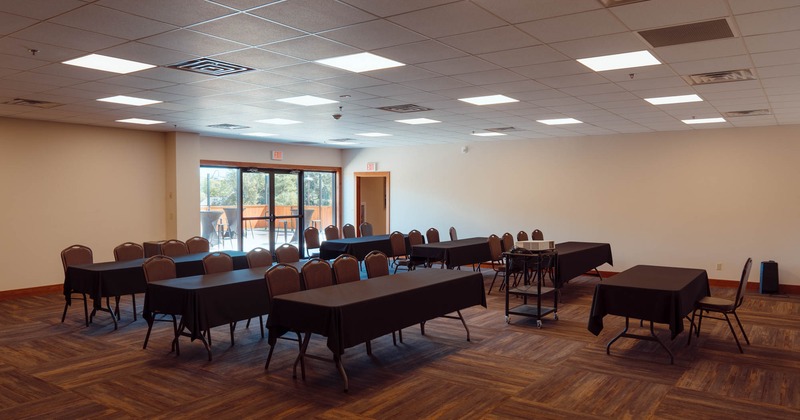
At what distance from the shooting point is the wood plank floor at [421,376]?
4512 mm

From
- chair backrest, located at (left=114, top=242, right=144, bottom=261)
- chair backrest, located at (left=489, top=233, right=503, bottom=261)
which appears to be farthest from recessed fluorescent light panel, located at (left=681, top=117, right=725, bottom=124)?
chair backrest, located at (left=114, top=242, right=144, bottom=261)

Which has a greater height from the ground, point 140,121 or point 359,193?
point 140,121

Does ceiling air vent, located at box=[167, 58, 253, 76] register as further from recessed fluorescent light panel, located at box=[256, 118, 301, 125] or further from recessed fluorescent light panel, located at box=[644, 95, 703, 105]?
recessed fluorescent light panel, located at box=[644, 95, 703, 105]

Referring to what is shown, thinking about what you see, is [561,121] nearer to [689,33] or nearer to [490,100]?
[490,100]

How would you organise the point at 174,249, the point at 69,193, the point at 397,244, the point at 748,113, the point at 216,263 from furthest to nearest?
the point at 397,244 < the point at 69,193 < the point at 174,249 < the point at 748,113 < the point at 216,263

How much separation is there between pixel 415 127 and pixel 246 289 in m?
5.32

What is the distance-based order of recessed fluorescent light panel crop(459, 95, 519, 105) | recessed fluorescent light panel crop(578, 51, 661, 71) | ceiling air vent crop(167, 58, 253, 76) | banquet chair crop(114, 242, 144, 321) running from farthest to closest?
banquet chair crop(114, 242, 144, 321) < recessed fluorescent light panel crop(459, 95, 519, 105) < ceiling air vent crop(167, 58, 253, 76) < recessed fluorescent light panel crop(578, 51, 661, 71)

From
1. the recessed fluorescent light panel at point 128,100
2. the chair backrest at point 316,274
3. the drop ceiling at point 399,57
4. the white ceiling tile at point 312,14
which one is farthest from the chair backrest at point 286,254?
the white ceiling tile at point 312,14

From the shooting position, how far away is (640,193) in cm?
1148

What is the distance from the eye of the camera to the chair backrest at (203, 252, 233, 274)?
693 cm

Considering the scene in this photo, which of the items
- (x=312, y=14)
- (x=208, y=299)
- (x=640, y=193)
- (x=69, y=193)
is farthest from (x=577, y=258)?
(x=69, y=193)

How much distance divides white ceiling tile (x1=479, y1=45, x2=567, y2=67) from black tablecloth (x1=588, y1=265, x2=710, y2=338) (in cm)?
235

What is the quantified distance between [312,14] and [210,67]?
208 centimetres

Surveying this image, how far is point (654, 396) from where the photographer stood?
4.79m
